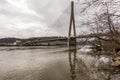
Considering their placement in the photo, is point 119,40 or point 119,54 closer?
point 119,40

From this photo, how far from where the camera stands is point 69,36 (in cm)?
5362

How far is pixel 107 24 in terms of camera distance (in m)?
12.0

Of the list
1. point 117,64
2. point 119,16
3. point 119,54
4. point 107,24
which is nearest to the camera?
point 119,16

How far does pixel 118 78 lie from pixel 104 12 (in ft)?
12.3

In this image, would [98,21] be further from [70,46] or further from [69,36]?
[70,46]

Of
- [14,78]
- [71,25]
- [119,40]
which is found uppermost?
[71,25]

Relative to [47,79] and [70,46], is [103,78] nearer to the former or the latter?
[47,79]

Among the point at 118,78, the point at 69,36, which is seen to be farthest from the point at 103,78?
the point at 69,36

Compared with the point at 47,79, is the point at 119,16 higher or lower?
higher

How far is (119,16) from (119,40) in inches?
98.1

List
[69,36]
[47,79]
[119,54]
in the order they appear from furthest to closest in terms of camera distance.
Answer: [69,36] < [119,54] < [47,79]

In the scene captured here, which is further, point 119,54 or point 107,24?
point 119,54

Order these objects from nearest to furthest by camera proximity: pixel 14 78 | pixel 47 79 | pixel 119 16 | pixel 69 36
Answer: pixel 119 16 < pixel 47 79 < pixel 14 78 < pixel 69 36

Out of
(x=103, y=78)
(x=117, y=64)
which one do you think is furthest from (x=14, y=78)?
(x=117, y=64)
